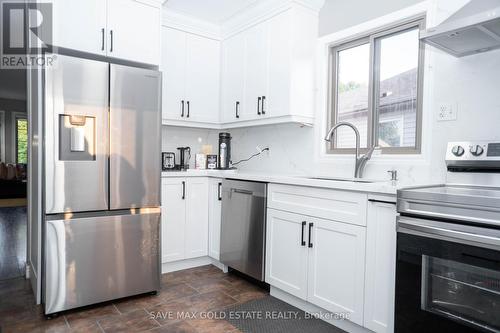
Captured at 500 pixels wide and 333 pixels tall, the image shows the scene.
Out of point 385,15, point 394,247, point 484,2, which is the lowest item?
point 394,247

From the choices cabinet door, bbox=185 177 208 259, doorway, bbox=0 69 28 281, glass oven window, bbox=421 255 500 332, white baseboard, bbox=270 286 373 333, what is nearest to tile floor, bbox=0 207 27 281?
doorway, bbox=0 69 28 281

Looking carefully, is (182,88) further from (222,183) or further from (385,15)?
(385,15)

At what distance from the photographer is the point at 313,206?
7.29 feet

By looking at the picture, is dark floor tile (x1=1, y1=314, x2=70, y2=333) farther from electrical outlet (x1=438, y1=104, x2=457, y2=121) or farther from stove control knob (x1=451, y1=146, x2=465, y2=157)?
electrical outlet (x1=438, y1=104, x2=457, y2=121)

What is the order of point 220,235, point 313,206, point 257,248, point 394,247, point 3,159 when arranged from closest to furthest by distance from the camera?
point 394,247, point 313,206, point 257,248, point 220,235, point 3,159

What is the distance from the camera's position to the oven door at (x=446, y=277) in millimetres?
1362

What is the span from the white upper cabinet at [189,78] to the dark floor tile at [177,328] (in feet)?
6.28

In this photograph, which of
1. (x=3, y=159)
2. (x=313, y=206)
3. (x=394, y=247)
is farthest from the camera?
(x=3, y=159)

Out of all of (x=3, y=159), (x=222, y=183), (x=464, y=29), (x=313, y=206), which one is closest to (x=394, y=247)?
(x=313, y=206)

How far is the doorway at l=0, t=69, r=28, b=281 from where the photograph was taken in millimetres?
3429

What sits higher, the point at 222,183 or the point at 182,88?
the point at 182,88

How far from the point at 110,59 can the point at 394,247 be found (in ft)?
7.94

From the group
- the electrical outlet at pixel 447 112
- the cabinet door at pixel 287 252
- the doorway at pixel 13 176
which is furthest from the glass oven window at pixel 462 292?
the doorway at pixel 13 176

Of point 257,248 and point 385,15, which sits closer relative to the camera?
point 385,15
